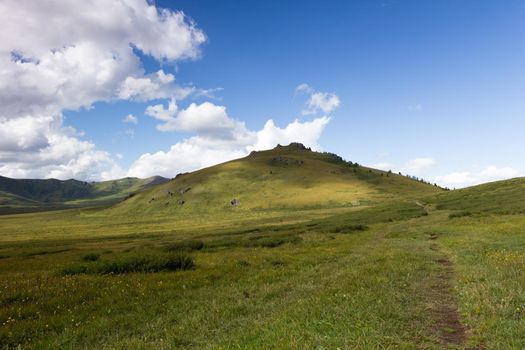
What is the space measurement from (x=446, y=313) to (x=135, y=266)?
19188mm

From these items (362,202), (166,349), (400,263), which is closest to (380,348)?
(166,349)

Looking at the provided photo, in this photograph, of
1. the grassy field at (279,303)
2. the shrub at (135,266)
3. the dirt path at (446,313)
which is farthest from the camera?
the shrub at (135,266)

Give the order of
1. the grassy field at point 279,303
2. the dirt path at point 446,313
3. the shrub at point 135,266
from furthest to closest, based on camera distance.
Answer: the shrub at point 135,266 → the grassy field at point 279,303 → the dirt path at point 446,313

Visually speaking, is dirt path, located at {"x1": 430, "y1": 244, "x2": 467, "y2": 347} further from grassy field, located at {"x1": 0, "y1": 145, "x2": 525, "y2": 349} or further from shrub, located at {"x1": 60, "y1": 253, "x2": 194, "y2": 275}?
shrub, located at {"x1": 60, "y1": 253, "x2": 194, "y2": 275}

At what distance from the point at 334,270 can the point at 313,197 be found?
151 m

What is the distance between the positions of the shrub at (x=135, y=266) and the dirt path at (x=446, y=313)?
1618 cm

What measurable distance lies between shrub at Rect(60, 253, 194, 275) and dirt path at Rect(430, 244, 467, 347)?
16180 millimetres

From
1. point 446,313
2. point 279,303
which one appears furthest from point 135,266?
point 446,313

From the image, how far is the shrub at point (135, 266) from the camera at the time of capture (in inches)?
931

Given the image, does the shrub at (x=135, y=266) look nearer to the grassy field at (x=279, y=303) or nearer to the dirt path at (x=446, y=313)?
the grassy field at (x=279, y=303)

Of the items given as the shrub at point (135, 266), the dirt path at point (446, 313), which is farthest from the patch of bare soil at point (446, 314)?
the shrub at point (135, 266)

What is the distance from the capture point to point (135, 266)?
24094 mm

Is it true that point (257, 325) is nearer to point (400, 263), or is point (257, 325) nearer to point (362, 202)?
point (400, 263)

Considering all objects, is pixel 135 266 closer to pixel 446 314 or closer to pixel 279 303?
pixel 279 303
